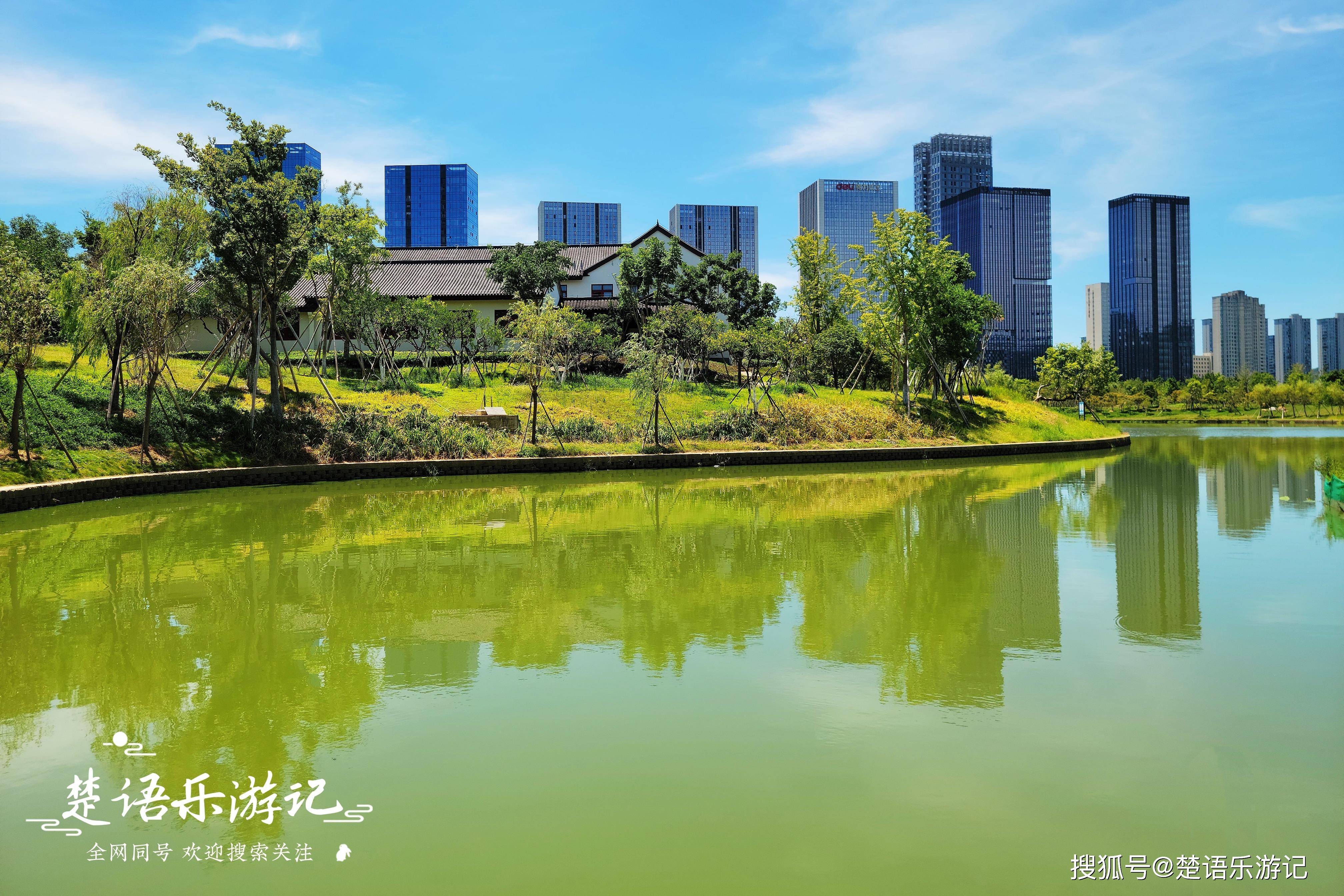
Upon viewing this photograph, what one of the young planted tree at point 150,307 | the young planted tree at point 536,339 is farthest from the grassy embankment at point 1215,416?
the young planted tree at point 150,307

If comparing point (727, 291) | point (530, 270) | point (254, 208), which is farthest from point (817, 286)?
point (254, 208)

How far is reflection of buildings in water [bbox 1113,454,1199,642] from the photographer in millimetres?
7508

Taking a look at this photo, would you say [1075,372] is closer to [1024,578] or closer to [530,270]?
[530,270]

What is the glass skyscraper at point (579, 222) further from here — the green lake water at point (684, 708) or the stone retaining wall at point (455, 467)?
the green lake water at point (684, 708)

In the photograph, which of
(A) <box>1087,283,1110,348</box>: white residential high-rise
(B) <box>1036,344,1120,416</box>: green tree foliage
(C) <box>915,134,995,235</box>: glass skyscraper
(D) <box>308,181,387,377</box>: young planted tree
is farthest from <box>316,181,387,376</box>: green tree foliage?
(C) <box>915,134,995,235</box>: glass skyscraper

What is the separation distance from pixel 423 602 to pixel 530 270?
31059 mm

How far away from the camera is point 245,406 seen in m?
23.9

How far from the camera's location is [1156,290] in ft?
502

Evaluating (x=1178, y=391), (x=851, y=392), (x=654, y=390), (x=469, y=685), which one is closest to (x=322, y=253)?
(x=654, y=390)

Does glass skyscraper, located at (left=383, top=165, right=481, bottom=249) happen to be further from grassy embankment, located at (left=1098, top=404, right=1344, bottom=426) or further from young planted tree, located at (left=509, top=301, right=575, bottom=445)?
young planted tree, located at (left=509, top=301, right=575, bottom=445)

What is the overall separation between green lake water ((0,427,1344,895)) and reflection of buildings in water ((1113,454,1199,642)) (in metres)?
0.07

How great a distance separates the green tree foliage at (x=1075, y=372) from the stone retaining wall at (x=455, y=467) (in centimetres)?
3208

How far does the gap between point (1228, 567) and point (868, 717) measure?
276 inches

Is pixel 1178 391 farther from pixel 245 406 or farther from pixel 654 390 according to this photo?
pixel 245 406
